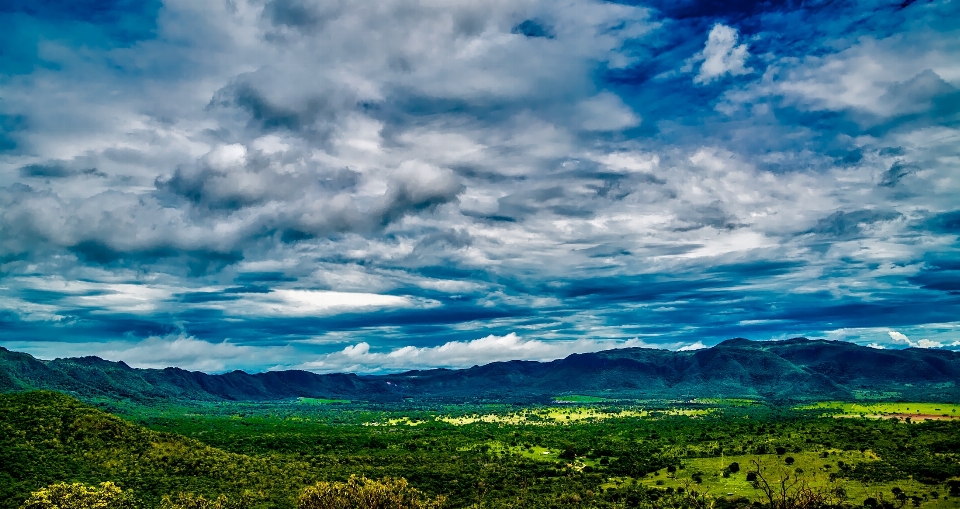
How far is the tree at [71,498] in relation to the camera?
79.9 meters

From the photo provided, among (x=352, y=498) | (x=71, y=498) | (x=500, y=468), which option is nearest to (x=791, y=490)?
(x=500, y=468)

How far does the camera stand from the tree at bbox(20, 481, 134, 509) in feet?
262

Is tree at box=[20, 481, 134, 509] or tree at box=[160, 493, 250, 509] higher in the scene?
tree at box=[20, 481, 134, 509]

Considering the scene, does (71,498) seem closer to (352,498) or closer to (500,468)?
(352,498)

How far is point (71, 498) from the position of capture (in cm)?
8269

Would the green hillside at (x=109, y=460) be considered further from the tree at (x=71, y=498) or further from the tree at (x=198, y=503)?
the tree at (x=71, y=498)

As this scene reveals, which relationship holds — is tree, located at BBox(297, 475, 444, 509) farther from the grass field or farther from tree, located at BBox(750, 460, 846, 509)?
tree, located at BBox(750, 460, 846, 509)

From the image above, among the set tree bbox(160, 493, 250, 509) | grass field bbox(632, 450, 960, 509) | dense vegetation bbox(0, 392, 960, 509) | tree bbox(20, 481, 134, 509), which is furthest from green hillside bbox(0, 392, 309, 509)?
grass field bbox(632, 450, 960, 509)

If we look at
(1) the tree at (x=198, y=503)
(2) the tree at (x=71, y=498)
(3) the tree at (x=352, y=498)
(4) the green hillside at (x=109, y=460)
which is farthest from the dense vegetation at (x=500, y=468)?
(2) the tree at (x=71, y=498)

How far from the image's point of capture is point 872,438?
149875 mm

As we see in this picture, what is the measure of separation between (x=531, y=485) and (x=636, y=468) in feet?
92.3

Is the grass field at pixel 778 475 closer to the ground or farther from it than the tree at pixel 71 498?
closer to the ground

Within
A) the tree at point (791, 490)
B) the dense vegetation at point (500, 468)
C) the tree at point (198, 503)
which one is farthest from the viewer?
the dense vegetation at point (500, 468)

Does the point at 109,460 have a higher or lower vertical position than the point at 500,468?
higher
